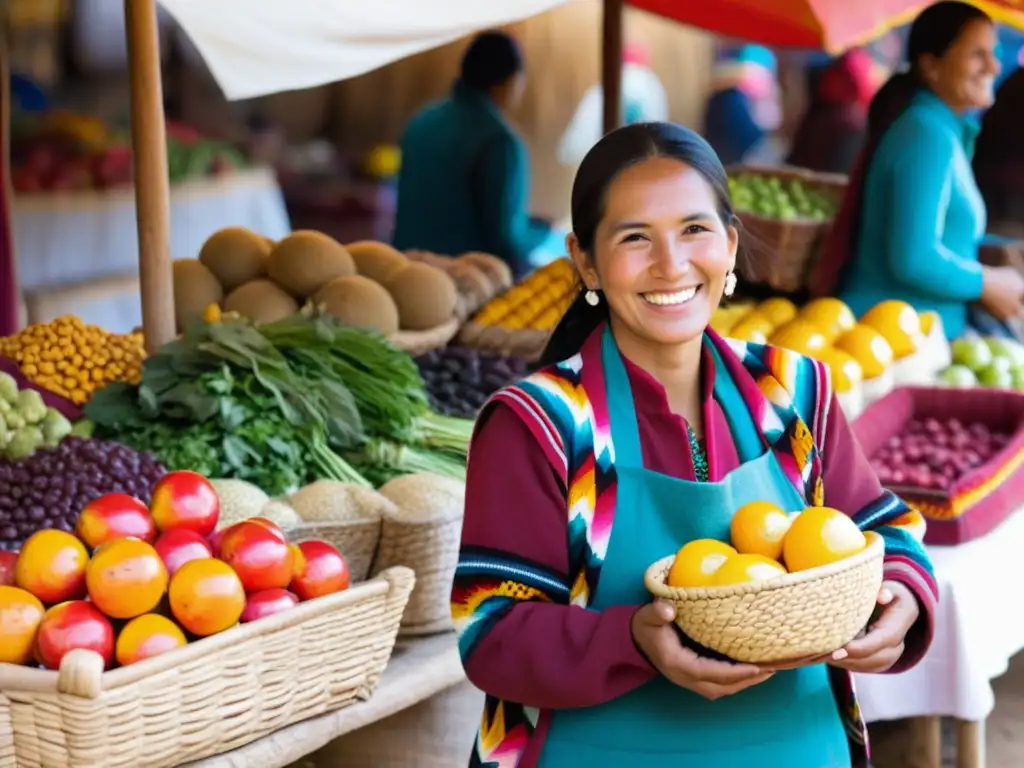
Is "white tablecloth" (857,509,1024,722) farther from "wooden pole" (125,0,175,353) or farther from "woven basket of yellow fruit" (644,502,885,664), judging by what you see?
"wooden pole" (125,0,175,353)

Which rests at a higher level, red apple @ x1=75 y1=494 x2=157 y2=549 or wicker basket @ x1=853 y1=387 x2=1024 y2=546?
red apple @ x1=75 y1=494 x2=157 y2=549

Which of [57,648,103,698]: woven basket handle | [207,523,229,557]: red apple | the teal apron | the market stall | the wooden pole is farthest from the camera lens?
the wooden pole

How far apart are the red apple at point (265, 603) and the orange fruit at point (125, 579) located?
0.62 ft

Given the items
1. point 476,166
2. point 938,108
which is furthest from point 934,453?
point 476,166

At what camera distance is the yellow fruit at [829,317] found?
4148mm

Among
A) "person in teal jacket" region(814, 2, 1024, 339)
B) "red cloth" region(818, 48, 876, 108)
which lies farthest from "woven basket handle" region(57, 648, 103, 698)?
"red cloth" region(818, 48, 876, 108)

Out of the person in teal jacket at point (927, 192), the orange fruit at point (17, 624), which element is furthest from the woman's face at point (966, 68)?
the orange fruit at point (17, 624)

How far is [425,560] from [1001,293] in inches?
99.9

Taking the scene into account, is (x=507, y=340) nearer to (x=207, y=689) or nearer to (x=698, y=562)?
(x=207, y=689)

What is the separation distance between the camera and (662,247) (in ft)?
6.13

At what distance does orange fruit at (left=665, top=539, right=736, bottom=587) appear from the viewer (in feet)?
5.58

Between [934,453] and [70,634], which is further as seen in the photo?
[934,453]

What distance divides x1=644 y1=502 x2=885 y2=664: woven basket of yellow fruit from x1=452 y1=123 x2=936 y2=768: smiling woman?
0.07 m

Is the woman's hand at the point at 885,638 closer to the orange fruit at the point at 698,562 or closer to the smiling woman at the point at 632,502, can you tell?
the smiling woman at the point at 632,502
